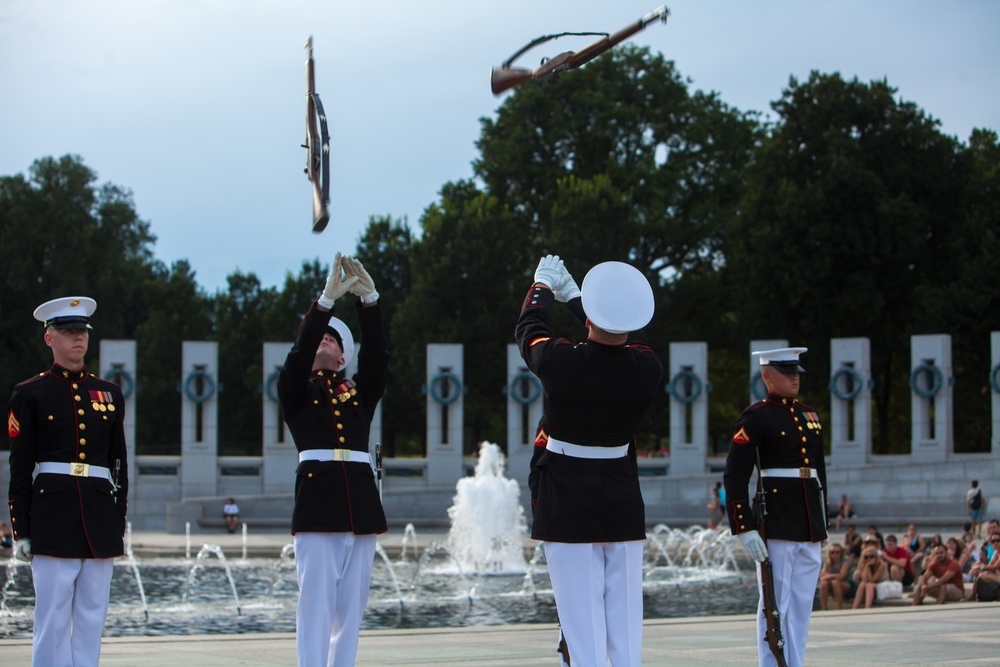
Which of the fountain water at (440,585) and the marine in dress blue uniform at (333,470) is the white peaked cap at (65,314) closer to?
the marine in dress blue uniform at (333,470)

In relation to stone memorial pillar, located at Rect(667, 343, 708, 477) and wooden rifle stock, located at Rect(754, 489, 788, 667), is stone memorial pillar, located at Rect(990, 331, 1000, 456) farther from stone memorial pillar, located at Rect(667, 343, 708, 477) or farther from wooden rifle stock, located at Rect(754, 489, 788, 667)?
wooden rifle stock, located at Rect(754, 489, 788, 667)

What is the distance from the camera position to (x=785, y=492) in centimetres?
767

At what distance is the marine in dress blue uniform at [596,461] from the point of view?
5973mm

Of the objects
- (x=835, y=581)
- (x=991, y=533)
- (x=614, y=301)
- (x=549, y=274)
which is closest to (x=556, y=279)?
(x=549, y=274)

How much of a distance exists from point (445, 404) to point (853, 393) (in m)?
9.58

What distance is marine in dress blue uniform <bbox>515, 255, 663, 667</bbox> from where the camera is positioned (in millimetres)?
5973

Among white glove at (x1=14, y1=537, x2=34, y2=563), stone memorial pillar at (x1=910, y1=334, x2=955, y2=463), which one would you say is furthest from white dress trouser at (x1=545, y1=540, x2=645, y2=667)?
stone memorial pillar at (x1=910, y1=334, x2=955, y2=463)

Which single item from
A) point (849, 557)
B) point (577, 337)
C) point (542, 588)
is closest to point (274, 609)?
→ point (542, 588)

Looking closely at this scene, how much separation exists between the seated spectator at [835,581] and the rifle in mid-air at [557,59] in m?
8.91

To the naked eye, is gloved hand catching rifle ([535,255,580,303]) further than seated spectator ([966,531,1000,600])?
No

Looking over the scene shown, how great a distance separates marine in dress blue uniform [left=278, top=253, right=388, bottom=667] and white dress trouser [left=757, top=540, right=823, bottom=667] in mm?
2257

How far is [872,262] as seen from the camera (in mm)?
39531

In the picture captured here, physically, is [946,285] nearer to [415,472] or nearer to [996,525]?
[415,472]

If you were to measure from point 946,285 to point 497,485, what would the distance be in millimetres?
19312
